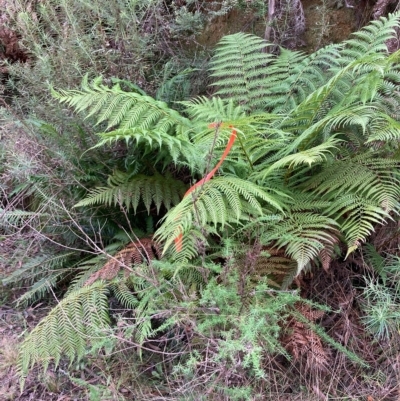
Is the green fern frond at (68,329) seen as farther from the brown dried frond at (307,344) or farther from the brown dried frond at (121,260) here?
the brown dried frond at (307,344)

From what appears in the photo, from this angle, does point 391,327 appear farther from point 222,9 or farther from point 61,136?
point 222,9

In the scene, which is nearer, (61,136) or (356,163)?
(356,163)

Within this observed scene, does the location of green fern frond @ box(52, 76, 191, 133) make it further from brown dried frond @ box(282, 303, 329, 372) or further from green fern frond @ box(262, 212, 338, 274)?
brown dried frond @ box(282, 303, 329, 372)

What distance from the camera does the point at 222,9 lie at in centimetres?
290

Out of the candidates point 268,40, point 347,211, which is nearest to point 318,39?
point 268,40

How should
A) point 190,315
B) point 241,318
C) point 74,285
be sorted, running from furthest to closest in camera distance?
point 74,285 < point 190,315 < point 241,318

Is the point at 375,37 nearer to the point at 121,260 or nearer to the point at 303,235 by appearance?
the point at 303,235

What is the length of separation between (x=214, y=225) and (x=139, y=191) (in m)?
0.53

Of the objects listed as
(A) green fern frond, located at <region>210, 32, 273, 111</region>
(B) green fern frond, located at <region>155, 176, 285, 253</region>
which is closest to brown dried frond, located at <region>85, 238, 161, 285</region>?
(B) green fern frond, located at <region>155, 176, 285, 253</region>

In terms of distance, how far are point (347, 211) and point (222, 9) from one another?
1.68 m

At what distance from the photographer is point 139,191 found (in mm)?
2207

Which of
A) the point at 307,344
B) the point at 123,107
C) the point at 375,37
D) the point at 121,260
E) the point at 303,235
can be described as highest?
the point at 375,37

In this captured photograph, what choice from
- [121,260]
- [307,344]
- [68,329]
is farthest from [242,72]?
[68,329]

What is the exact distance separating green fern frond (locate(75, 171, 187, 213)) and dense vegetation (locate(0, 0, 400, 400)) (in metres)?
0.01
